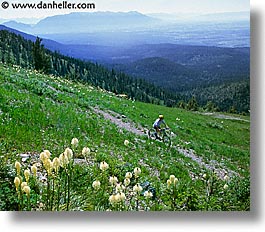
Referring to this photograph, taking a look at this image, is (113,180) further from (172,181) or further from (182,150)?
(182,150)

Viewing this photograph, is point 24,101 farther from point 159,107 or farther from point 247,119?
point 247,119

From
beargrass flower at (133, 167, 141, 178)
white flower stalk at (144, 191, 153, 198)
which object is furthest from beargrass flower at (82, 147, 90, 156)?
white flower stalk at (144, 191, 153, 198)

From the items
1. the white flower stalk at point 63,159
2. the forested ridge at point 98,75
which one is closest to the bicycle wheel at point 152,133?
the forested ridge at point 98,75

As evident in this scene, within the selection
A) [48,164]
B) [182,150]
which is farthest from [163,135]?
[48,164]

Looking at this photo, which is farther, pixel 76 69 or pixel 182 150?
pixel 76 69

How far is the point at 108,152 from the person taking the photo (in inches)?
173

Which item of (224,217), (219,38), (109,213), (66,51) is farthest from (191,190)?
(66,51)

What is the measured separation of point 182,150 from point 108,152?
753 mm

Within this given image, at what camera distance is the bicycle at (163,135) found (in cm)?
450


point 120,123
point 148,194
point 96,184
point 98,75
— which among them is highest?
point 98,75

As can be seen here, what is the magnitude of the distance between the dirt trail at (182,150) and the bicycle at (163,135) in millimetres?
65

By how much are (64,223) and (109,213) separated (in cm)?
42

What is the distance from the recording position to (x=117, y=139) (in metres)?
4.52

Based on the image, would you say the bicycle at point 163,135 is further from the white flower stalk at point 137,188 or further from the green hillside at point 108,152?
the white flower stalk at point 137,188
